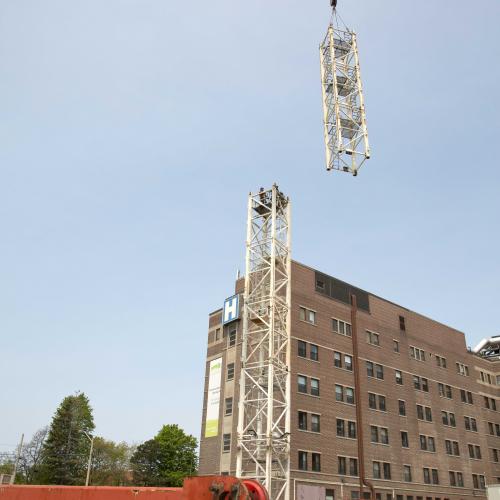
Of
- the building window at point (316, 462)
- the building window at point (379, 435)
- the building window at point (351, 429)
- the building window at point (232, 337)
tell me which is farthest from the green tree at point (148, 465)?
the building window at point (316, 462)

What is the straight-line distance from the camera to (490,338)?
281ft

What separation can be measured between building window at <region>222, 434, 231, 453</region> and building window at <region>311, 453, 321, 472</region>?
7086mm

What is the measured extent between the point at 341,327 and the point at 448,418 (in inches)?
763

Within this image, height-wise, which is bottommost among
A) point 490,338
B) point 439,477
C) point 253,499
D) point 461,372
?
point 253,499

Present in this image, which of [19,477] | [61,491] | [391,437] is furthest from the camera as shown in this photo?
[19,477]

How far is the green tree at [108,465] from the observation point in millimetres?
86062

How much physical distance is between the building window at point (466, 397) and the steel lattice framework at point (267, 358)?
99.4 feet

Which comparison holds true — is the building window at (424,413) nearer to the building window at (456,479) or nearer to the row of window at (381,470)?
the row of window at (381,470)

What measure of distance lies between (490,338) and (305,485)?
5586 centimetres

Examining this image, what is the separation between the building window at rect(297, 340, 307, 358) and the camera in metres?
46.6

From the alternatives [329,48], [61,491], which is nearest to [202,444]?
[61,491]

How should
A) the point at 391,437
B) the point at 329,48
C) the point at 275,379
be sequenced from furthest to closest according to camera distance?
the point at 391,437
the point at 329,48
the point at 275,379

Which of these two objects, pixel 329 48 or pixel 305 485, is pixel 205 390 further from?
pixel 329 48

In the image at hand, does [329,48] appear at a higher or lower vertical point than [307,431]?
higher
